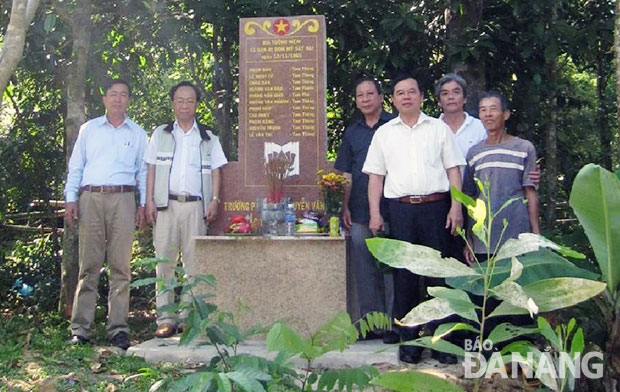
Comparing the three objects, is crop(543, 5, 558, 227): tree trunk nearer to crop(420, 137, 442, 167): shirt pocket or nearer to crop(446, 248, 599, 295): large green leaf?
crop(420, 137, 442, 167): shirt pocket

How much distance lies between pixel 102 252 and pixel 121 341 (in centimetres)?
69

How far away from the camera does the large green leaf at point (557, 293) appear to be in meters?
2.66

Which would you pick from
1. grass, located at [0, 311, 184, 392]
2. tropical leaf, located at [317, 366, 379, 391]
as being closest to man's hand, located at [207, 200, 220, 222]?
grass, located at [0, 311, 184, 392]

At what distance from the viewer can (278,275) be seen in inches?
225

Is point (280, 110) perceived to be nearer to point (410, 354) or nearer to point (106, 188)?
point (106, 188)

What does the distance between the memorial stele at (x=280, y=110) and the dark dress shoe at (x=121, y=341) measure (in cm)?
107

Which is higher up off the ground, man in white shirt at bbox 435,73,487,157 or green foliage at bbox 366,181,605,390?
man in white shirt at bbox 435,73,487,157

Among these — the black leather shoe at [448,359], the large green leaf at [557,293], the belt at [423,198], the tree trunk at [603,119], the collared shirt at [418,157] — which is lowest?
the black leather shoe at [448,359]

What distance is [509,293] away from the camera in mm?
2539

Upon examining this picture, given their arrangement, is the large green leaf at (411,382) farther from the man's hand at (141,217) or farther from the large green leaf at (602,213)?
the man's hand at (141,217)

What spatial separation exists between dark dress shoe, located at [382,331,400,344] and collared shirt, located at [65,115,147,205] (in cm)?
213

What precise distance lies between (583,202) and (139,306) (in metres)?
6.12

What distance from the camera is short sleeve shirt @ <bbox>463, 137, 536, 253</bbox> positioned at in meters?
5.02

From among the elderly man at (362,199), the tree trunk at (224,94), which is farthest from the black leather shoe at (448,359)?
the tree trunk at (224,94)
